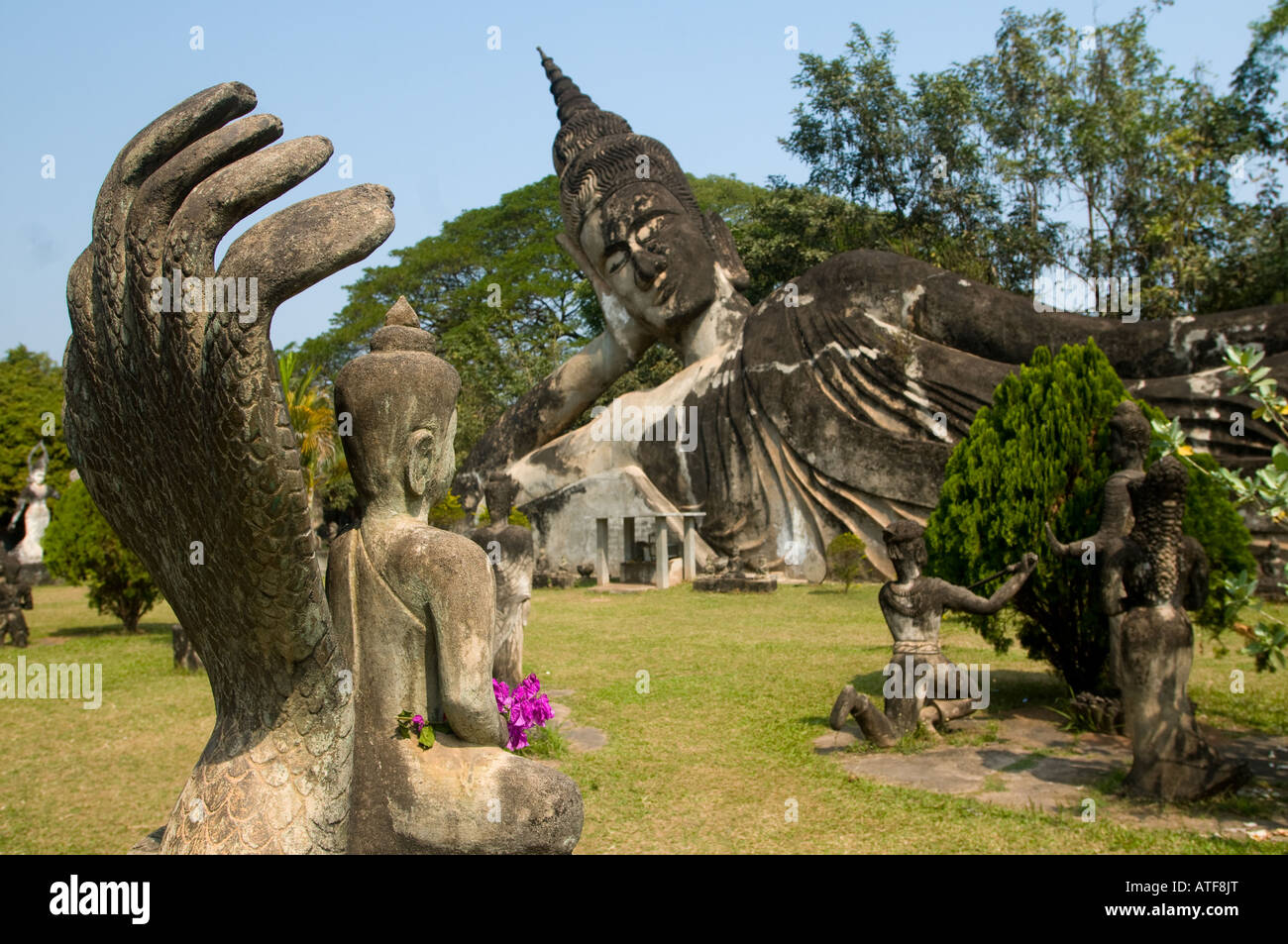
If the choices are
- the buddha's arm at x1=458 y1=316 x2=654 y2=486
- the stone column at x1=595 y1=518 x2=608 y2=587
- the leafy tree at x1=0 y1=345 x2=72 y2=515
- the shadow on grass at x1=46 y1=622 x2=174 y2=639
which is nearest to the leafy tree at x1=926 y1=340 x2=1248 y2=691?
the stone column at x1=595 y1=518 x2=608 y2=587

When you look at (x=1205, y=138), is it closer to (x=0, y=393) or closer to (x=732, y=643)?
(x=732, y=643)

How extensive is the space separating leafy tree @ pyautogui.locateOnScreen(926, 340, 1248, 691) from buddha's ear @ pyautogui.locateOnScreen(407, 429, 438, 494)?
4.57 meters

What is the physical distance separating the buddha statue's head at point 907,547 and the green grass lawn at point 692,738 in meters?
1.13

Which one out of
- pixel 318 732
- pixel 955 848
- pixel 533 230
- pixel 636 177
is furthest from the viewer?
pixel 533 230

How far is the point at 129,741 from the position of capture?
6730 mm

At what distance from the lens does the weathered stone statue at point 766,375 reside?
11.2 m

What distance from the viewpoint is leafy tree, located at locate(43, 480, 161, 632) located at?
36.4 feet

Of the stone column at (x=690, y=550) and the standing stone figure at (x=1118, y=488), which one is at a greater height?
the standing stone figure at (x=1118, y=488)

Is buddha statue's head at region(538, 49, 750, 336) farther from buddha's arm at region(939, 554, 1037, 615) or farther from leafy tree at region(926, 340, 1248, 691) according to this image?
buddha's arm at region(939, 554, 1037, 615)

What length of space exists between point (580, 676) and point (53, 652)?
18.5ft

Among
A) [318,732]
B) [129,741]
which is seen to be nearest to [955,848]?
[318,732]

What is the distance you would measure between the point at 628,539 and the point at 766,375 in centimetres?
319
